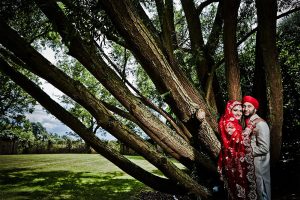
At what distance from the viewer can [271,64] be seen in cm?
490

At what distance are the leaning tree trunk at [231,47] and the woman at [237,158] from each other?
1393 mm

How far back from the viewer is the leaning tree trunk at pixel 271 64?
4.52 m

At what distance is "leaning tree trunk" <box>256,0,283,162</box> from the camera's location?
4520 mm

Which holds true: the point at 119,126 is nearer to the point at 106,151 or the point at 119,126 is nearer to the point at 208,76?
the point at 106,151

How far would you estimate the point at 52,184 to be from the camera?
34.7 feet

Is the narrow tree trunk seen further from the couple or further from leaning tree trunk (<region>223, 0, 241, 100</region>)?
the couple

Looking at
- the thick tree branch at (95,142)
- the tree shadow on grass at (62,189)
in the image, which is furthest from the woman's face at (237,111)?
the tree shadow on grass at (62,189)

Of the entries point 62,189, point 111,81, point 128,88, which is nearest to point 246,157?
point 128,88

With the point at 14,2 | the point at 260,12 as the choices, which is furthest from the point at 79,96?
the point at 260,12

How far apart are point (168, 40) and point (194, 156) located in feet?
7.01

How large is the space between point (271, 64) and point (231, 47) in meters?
0.89

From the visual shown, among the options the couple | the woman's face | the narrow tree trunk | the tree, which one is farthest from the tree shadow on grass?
the woman's face

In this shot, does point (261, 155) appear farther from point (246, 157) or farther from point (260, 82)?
point (260, 82)

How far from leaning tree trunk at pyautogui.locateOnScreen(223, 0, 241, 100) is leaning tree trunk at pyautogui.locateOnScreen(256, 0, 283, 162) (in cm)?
50
